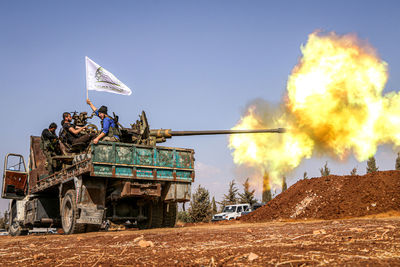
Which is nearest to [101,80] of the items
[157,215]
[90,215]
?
[157,215]

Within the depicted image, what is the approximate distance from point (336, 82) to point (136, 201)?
9.01 meters

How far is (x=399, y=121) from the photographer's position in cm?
1698

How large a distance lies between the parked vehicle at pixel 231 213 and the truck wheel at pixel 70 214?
16.0 meters

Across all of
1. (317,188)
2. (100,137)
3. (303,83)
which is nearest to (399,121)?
(303,83)

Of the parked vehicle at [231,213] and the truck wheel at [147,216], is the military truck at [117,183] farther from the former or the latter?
the parked vehicle at [231,213]

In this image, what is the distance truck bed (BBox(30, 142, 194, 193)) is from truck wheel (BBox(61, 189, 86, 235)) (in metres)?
0.55

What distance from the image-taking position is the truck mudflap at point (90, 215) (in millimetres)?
11555

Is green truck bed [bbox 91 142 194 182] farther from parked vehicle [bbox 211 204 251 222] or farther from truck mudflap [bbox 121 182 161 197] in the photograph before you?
parked vehicle [bbox 211 204 251 222]

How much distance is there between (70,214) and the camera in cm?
1259

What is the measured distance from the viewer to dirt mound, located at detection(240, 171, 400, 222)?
57.5ft

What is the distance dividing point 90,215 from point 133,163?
1820 mm

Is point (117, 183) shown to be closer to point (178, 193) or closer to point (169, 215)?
point (178, 193)

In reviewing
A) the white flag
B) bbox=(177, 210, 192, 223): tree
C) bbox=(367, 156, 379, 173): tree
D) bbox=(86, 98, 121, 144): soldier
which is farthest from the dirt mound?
bbox=(367, 156, 379, 173): tree

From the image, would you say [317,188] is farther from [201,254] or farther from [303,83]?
[201,254]
